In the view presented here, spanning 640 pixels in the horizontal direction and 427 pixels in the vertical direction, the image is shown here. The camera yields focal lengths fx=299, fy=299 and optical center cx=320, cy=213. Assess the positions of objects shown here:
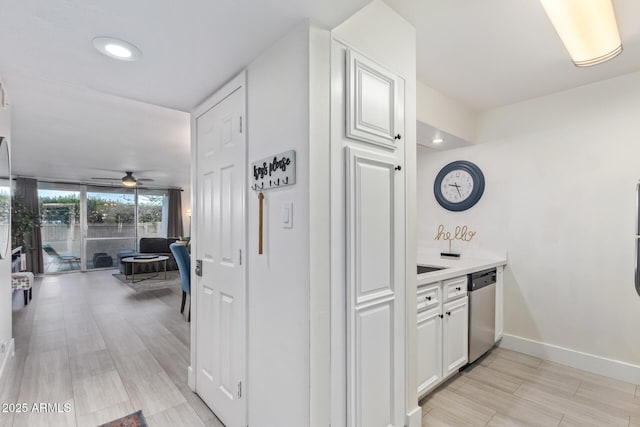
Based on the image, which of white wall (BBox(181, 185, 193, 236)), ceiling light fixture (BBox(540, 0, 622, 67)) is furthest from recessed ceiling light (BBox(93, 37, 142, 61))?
white wall (BBox(181, 185, 193, 236))

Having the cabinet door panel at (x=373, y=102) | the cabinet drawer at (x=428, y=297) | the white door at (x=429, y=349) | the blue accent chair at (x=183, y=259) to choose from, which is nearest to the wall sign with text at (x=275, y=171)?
the cabinet door panel at (x=373, y=102)

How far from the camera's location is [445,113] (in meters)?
2.78

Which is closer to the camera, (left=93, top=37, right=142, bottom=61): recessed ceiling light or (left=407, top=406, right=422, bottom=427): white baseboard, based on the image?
(left=93, top=37, right=142, bottom=61): recessed ceiling light

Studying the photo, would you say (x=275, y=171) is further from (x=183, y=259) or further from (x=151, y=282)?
(x=151, y=282)

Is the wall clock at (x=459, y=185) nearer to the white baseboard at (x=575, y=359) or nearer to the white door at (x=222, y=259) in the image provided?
the white baseboard at (x=575, y=359)

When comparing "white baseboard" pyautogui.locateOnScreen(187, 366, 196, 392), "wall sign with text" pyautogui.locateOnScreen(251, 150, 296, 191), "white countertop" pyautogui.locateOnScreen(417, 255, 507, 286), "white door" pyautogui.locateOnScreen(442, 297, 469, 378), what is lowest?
"white baseboard" pyautogui.locateOnScreen(187, 366, 196, 392)

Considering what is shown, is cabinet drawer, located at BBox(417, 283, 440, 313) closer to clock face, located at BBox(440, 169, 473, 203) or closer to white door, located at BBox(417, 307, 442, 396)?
white door, located at BBox(417, 307, 442, 396)

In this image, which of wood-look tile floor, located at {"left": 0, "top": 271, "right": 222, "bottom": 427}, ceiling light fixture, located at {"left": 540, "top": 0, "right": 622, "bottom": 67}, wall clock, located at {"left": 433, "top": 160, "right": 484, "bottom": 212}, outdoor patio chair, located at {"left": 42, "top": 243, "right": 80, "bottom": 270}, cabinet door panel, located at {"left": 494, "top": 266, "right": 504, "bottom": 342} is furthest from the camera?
outdoor patio chair, located at {"left": 42, "top": 243, "right": 80, "bottom": 270}

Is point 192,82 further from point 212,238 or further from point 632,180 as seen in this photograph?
point 632,180

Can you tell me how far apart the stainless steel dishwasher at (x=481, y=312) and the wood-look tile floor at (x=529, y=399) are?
0.64 ft

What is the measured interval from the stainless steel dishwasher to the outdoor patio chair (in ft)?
29.7

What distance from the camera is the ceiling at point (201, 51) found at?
1.27 meters

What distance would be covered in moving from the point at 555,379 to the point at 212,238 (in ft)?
9.63

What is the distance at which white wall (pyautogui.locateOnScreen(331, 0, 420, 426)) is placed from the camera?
1.36m
